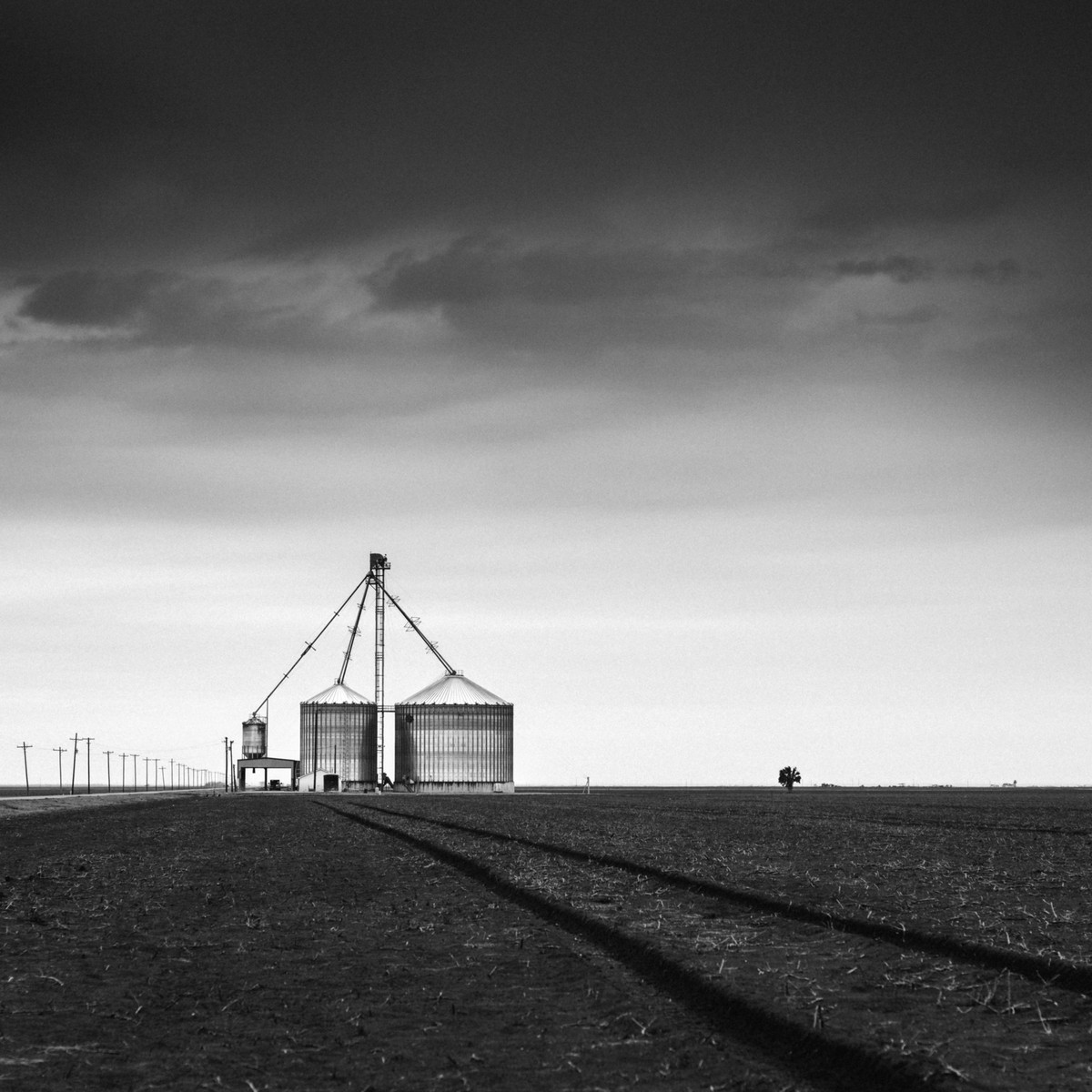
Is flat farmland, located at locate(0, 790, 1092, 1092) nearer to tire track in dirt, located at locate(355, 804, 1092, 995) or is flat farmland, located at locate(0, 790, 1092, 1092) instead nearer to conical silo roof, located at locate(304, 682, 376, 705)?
tire track in dirt, located at locate(355, 804, 1092, 995)

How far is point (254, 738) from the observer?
16738 cm

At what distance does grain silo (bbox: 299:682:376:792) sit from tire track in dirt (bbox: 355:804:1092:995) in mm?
127036

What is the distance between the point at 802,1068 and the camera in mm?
9617

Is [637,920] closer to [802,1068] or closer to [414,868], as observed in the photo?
[802,1068]

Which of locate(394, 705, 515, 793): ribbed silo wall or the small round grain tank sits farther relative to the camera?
the small round grain tank

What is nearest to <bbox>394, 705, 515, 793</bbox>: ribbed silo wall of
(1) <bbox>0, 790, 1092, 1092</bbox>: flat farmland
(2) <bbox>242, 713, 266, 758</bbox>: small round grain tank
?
(2) <bbox>242, 713, 266, 758</bbox>: small round grain tank

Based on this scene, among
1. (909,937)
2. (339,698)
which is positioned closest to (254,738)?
(339,698)

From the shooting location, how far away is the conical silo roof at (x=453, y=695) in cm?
14850

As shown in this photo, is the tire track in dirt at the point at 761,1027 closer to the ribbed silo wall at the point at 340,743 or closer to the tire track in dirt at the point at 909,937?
the tire track in dirt at the point at 909,937

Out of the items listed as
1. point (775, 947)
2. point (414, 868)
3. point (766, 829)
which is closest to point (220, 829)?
point (766, 829)

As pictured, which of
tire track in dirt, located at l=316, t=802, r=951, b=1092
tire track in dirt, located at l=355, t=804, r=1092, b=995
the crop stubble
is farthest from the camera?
tire track in dirt, located at l=355, t=804, r=1092, b=995

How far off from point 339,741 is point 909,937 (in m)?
138

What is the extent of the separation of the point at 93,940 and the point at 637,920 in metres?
6.71

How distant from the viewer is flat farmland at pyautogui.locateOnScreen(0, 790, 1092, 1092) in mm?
9938
